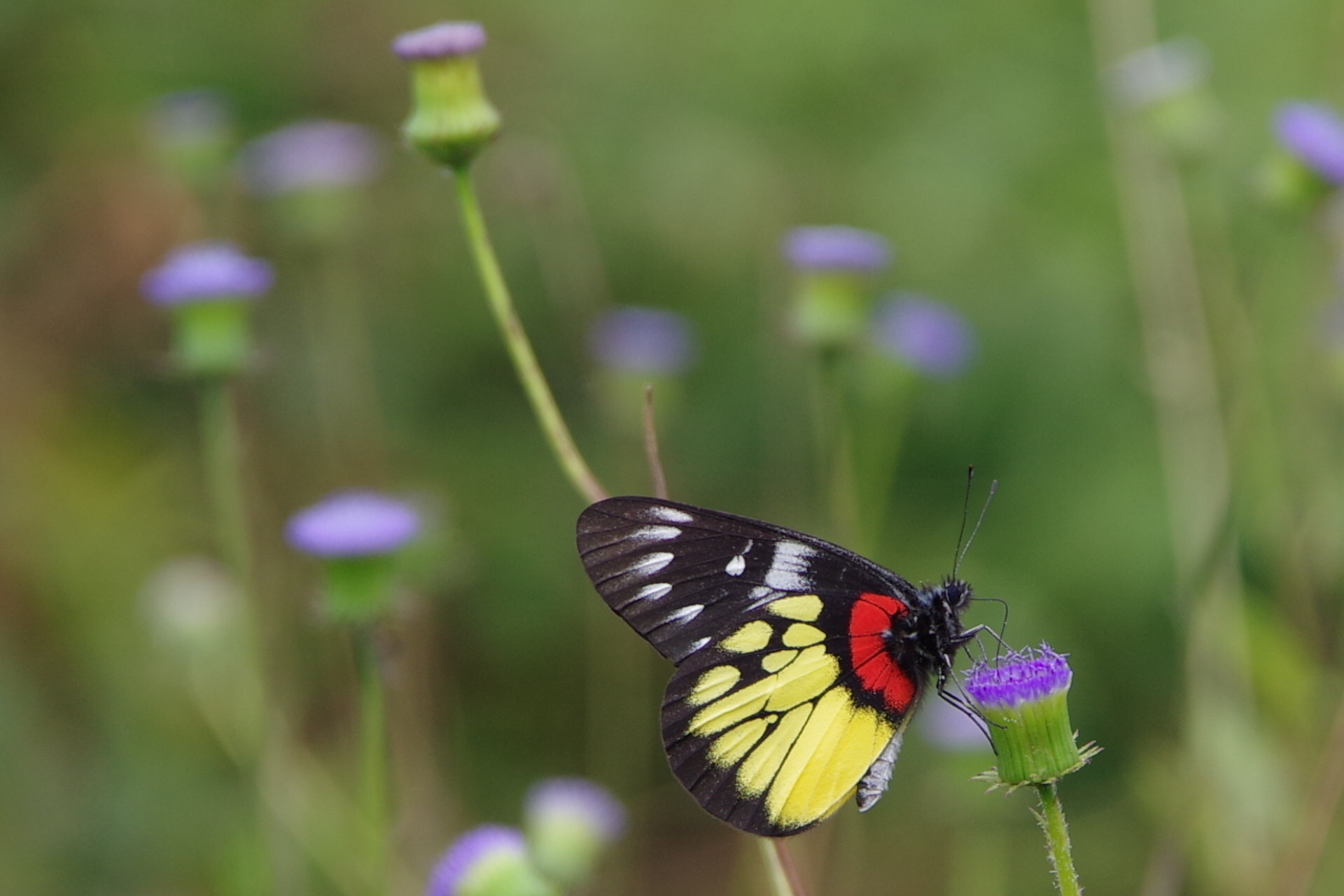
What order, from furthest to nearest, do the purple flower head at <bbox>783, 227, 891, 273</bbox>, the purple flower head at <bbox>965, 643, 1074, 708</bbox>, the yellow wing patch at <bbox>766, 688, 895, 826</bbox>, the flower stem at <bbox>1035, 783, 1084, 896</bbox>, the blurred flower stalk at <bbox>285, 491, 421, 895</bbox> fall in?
the purple flower head at <bbox>783, 227, 891, 273</bbox>
the blurred flower stalk at <bbox>285, 491, 421, 895</bbox>
the yellow wing patch at <bbox>766, 688, 895, 826</bbox>
the purple flower head at <bbox>965, 643, 1074, 708</bbox>
the flower stem at <bbox>1035, 783, 1084, 896</bbox>

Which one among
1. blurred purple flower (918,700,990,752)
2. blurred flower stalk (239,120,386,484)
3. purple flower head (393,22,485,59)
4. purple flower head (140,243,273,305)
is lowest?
blurred purple flower (918,700,990,752)

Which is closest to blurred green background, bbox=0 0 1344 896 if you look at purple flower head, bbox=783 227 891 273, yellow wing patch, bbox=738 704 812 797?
purple flower head, bbox=783 227 891 273

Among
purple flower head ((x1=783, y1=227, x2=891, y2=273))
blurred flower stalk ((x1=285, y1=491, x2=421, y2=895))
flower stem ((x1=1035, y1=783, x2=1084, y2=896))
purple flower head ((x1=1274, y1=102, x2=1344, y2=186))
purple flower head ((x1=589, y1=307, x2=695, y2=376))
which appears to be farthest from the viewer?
purple flower head ((x1=589, y1=307, x2=695, y2=376))

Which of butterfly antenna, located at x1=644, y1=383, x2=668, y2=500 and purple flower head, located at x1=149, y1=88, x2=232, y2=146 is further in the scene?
purple flower head, located at x1=149, y1=88, x2=232, y2=146

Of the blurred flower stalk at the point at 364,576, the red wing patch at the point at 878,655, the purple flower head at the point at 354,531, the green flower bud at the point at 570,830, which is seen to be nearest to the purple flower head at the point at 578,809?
the green flower bud at the point at 570,830

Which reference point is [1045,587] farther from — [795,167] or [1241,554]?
[795,167]

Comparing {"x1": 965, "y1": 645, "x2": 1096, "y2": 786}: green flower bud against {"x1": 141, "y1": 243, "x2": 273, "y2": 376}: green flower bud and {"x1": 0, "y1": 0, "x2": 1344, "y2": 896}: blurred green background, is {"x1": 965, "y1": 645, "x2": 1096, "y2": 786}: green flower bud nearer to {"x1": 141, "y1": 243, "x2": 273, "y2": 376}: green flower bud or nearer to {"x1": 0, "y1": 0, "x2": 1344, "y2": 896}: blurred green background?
{"x1": 0, "y1": 0, "x2": 1344, "y2": 896}: blurred green background

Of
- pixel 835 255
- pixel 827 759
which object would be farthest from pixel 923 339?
pixel 827 759

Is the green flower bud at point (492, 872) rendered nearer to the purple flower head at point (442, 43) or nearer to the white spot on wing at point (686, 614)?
the white spot on wing at point (686, 614)

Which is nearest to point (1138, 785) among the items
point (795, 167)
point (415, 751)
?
point (415, 751)
